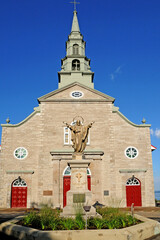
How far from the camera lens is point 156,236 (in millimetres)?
8883

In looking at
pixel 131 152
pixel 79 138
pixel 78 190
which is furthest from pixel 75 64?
pixel 78 190

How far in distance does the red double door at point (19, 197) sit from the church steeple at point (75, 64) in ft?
41.4

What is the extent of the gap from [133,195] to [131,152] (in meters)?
3.99

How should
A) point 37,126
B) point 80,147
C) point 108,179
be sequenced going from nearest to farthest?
point 80,147 < point 108,179 < point 37,126

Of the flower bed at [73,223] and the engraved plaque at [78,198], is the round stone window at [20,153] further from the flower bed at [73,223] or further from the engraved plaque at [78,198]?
the flower bed at [73,223]

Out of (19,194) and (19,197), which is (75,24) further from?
(19,197)

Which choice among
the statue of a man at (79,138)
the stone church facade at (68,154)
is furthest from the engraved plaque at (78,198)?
the stone church facade at (68,154)

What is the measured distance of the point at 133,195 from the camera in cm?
2145

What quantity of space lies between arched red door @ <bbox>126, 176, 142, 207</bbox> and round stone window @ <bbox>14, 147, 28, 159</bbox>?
33.3 feet

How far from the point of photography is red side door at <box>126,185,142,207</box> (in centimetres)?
2131

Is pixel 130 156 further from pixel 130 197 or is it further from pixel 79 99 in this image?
pixel 79 99

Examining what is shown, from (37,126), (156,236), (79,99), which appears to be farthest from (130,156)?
(156,236)

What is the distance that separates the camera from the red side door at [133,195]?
21.3 meters

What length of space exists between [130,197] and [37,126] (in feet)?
36.8
